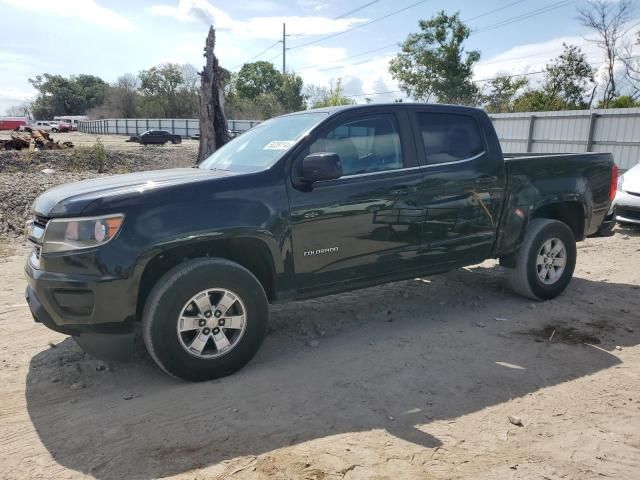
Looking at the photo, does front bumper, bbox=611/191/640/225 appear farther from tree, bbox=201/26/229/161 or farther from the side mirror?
tree, bbox=201/26/229/161

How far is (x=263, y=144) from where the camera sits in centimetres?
419

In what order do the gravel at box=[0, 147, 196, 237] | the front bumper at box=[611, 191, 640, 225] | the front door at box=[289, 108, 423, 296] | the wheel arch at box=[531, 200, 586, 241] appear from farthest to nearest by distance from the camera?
the gravel at box=[0, 147, 196, 237] < the front bumper at box=[611, 191, 640, 225] < the wheel arch at box=[531, 200, 586, 241] < the front door at box=[289, 108, 423, 296]

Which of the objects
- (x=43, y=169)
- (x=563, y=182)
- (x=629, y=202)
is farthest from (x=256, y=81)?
(x=563, y=182)

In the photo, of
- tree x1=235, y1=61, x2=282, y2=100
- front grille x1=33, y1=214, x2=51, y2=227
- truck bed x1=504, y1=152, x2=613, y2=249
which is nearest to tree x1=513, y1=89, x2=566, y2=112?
truck bed x1=504, y1=152, x2=613, y2=249

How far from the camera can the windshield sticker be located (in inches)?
152

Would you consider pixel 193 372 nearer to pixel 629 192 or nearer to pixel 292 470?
pixel 292 470

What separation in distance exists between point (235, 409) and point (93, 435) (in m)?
0.81

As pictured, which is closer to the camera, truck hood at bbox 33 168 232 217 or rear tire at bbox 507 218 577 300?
truck hood at bbox 33 168 232 217

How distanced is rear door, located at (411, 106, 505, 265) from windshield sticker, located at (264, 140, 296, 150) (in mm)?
1179

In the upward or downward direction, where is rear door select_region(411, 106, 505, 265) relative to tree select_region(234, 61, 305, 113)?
downward

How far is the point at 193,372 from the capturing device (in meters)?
3.38

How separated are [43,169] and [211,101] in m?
5.45

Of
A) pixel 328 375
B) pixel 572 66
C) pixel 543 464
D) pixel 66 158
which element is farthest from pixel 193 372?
pixel 572 66

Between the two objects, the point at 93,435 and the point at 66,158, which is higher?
the point at 66,158
